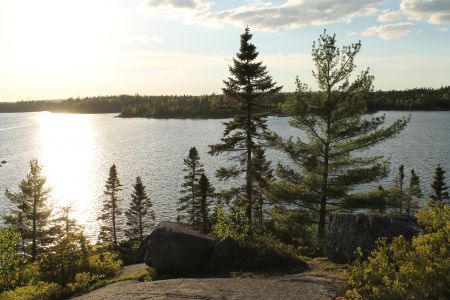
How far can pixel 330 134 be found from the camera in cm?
2616

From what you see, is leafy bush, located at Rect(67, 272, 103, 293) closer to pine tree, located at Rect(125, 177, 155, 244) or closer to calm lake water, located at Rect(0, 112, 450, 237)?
calm lake water, located at Rect(0, 112, 450, 237)

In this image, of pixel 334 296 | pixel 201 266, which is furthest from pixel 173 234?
pixel 334 296

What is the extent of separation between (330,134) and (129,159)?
88.5 metres

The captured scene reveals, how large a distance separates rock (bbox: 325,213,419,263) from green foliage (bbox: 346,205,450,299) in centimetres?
799

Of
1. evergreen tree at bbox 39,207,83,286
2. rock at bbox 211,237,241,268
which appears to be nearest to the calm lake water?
evergreen tree at bbox 39,207,83,286

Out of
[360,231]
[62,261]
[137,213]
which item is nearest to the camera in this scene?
[360,231]

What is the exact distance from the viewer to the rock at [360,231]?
17.1 m

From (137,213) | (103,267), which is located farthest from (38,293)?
(137,213)

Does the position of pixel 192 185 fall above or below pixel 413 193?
below

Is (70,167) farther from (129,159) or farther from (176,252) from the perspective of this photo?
(176,252)

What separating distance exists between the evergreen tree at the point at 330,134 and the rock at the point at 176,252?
7.41m

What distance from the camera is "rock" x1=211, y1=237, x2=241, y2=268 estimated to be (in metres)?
22.0

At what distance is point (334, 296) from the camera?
48.3 ft

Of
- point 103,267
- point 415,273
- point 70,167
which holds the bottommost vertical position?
point 70,167
